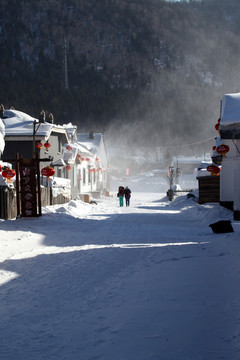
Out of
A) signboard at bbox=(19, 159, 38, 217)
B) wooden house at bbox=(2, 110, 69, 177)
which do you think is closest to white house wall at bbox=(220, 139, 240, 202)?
signboard at bbox=(19, 159, 38, 217)

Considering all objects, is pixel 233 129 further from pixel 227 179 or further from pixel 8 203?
pixel 8 203

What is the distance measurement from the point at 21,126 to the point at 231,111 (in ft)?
62.4

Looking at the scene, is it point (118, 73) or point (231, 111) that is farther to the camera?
point (118, 73)

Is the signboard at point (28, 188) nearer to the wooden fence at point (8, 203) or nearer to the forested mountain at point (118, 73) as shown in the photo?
the wooden fence at point (8, 203)

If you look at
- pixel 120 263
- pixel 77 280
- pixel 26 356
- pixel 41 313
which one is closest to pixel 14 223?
pixel 120 263

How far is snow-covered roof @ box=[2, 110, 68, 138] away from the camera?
93.9ft

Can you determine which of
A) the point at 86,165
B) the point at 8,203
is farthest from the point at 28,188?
the point at 86,165

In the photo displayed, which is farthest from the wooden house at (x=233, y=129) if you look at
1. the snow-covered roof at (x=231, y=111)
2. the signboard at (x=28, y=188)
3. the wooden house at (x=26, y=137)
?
the wooden house at (x=26, y=137)

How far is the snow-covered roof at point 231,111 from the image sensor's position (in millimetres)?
13880

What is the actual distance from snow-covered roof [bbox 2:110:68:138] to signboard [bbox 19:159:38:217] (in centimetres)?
1262

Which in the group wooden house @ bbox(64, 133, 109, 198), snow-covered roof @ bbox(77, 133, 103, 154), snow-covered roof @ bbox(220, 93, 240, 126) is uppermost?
snow-covered roof @ bbox(220, 93, 240, 126)

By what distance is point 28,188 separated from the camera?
15789 mm

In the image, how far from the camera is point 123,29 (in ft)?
650

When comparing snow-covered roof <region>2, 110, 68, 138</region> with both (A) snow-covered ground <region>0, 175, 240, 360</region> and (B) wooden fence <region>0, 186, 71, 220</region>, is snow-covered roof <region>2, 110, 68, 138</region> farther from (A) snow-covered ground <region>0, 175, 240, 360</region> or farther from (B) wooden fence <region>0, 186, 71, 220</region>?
(A) snow-covered ground <region>0, 175, 240, 360</region>
